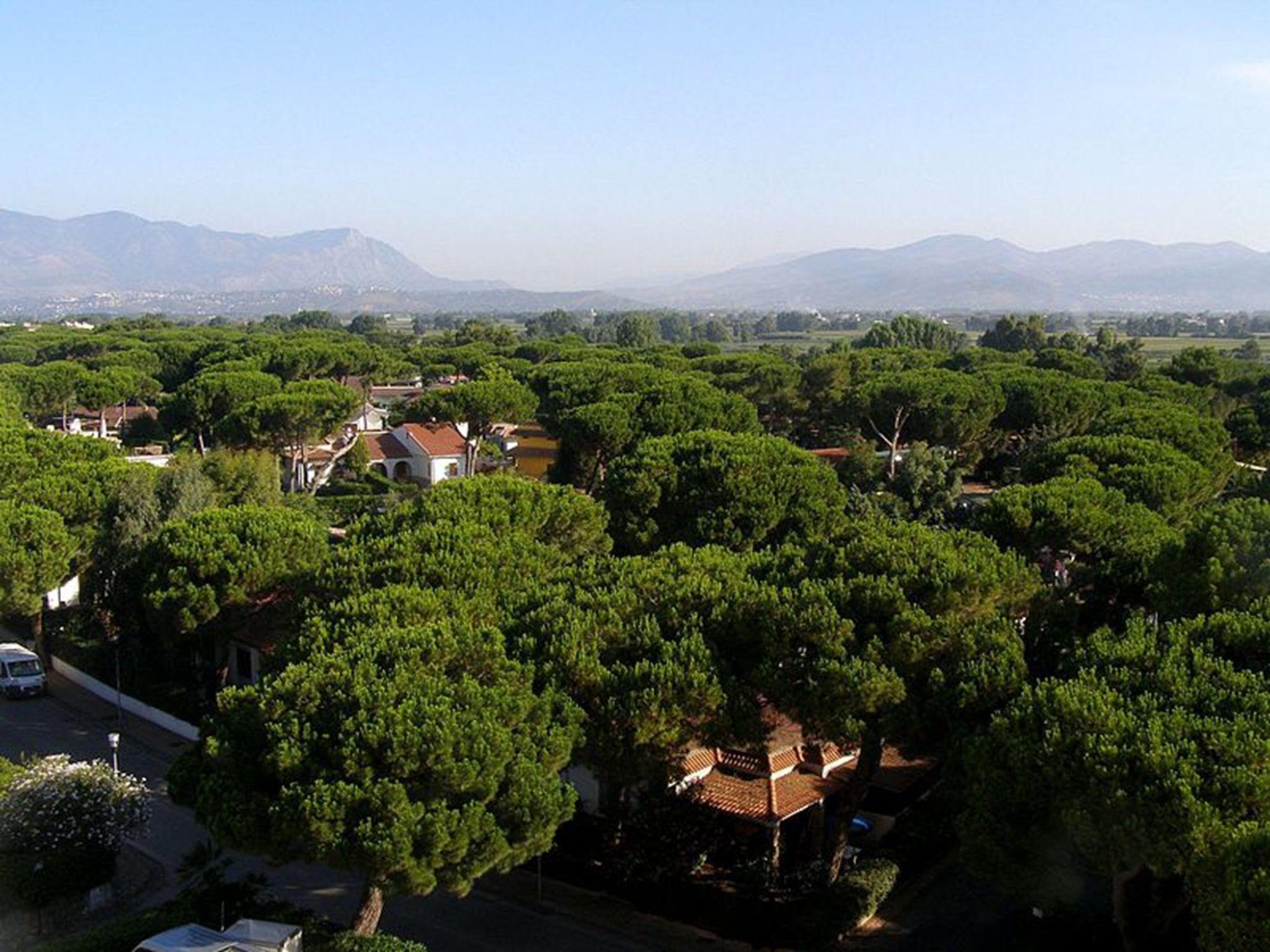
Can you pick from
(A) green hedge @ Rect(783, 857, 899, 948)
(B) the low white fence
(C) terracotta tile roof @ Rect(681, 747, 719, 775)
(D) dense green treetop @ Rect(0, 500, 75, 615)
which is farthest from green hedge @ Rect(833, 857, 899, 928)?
(D) dense green treetop @ Rect(0, 500, 75, 615)

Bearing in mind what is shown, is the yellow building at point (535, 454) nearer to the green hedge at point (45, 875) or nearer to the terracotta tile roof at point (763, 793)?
the terracotta tile roof at point (763, 793)

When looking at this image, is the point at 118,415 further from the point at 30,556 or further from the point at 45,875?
the point at 45,875

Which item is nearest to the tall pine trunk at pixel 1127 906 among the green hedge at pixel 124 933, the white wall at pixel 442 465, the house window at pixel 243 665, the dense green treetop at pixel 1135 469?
the green hedge at pixel 124 933

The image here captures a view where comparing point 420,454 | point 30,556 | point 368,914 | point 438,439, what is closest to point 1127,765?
point 368,914

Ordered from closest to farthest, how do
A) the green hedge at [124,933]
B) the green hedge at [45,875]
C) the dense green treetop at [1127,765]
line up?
1. the dense green treetop at [1127,765]
2. the green hedge at [124,933]
3. the green hedge at [45,875]

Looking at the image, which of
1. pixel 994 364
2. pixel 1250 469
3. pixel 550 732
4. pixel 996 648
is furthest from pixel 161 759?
pixel 994 364

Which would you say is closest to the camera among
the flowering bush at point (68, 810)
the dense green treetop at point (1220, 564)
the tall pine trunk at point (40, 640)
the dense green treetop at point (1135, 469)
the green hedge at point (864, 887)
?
the flowering bush at point (68, 810)

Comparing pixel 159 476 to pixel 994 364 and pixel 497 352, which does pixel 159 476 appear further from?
pixel 497 352
